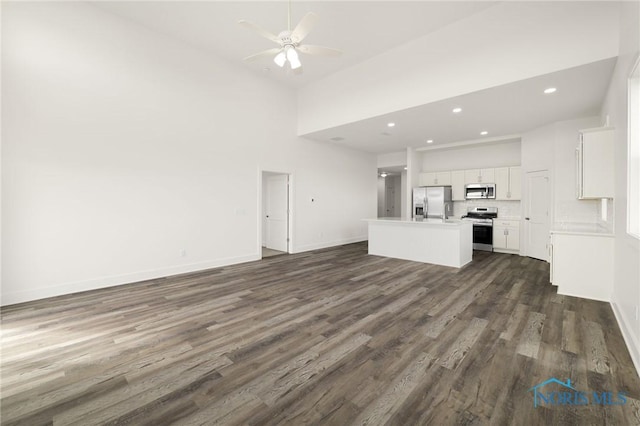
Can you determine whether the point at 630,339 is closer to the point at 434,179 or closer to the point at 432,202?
the point at 432,202

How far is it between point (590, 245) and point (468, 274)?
5.64 ft

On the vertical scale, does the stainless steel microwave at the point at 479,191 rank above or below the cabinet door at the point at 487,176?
below

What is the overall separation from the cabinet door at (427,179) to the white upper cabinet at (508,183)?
1718 mm

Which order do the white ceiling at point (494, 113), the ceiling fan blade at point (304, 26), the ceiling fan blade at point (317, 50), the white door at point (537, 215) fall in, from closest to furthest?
the ceiling fan blade at point (304, 26) → the ceiling fan blade at point (317, 50) → the white ceiling at point (494, 113) → the white door at point (537, 215)

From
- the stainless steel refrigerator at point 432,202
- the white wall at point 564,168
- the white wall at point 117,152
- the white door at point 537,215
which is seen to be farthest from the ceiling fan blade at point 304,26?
the white door at point 537,215

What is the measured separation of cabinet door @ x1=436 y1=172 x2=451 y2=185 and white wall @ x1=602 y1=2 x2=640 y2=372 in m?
4.61

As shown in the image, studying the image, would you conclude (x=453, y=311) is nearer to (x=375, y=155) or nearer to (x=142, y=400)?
(x=142, y=400)

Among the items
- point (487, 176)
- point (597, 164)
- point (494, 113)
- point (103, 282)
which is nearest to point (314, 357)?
point (103, 282)

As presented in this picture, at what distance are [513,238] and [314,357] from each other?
22.7ft

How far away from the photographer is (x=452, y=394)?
1.80 metres

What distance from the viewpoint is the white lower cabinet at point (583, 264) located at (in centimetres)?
352

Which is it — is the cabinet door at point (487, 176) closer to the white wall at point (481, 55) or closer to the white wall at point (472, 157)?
the white wall at point (472, 157)

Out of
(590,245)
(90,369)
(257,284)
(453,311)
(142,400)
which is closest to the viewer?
(142,400)

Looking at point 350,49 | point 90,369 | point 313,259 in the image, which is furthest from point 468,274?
point 90,369
